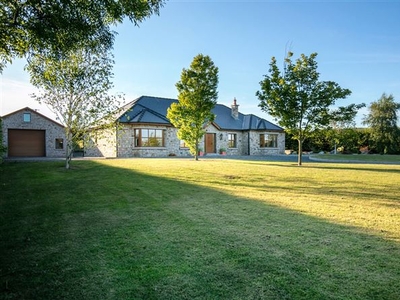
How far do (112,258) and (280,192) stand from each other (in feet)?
17.0

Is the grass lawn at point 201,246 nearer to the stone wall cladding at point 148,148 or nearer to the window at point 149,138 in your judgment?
the stone wall cladding at point 148,148

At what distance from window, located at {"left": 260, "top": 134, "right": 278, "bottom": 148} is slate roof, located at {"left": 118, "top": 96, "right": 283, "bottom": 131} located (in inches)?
36.8

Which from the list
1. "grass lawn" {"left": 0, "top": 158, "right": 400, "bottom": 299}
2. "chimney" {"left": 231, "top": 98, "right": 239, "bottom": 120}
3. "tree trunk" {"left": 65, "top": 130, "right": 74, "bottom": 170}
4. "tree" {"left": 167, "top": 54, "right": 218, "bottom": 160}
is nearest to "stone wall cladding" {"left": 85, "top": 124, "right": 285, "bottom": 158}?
"chimney" {"left": 231, "top": 98, "right": 239, "bottom": 120}

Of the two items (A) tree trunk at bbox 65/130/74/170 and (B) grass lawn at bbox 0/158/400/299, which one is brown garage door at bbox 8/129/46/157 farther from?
(B) grass lawn at bbox 0/158/400/299

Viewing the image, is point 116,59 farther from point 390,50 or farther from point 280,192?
point 390,50

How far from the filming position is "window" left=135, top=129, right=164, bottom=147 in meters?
24.7

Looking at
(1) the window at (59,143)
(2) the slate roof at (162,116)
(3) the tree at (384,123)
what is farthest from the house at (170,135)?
(3) the tree at (384,123)

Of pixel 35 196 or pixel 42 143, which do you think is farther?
pixel 42 143

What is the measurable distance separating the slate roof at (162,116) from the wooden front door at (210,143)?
1.32 metres

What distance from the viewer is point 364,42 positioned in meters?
15.1

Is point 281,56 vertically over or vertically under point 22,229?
over

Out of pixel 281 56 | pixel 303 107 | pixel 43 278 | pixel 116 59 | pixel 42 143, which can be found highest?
pixel 281 56

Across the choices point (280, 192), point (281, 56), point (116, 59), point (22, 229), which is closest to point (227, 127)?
point (281, 56)

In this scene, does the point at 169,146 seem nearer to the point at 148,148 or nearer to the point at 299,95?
the point at 148,148
